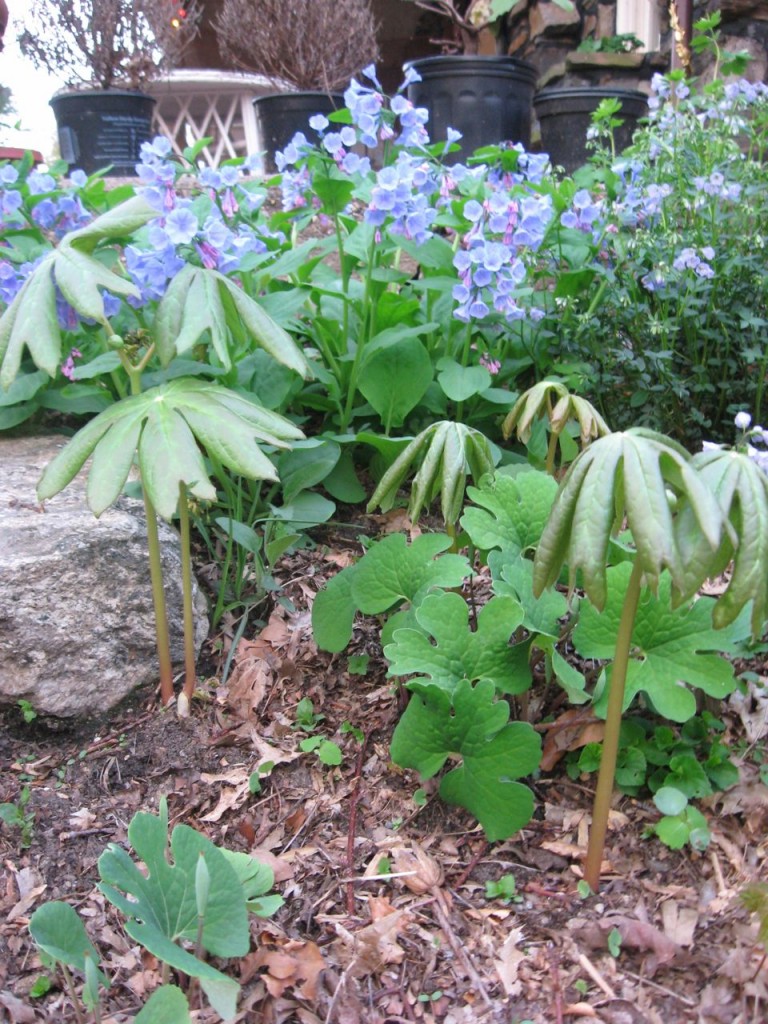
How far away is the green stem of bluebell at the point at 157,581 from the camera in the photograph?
4.64 feet

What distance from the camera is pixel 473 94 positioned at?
4.57 m

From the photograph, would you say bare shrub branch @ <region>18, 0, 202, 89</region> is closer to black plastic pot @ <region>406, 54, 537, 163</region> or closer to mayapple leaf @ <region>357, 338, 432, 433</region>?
black plastic pot @ <region>406, 54, 537, 163</region>

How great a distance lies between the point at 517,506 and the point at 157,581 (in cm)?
63

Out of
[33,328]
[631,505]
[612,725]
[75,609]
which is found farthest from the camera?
[75,609]

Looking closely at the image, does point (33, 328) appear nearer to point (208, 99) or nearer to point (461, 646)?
point (461, 646)

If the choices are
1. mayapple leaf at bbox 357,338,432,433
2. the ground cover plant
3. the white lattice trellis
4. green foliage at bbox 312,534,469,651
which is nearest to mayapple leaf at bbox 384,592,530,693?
the ground cover plant

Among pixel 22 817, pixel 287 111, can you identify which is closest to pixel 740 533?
pixel 22 817

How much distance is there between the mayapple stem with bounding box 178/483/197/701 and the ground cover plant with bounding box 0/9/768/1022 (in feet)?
0.05

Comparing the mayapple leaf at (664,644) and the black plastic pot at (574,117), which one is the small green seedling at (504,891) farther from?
the black plastic pot at (574,117)

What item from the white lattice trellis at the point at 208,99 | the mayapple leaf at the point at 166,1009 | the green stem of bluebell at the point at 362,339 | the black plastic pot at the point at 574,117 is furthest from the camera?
the white lattice trellis at the point at 208,99

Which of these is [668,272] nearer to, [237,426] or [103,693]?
[237,426]

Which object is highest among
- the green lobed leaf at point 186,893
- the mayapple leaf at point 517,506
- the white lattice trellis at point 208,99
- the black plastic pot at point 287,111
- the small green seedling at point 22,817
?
the white lattice trellis at point 208,99

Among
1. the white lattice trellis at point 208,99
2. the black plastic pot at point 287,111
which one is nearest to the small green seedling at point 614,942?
the black plastic pot at point 287,111

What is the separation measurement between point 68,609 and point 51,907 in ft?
2.31
